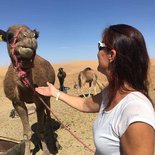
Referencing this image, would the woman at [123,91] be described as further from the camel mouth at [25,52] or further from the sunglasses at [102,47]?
the camel mouth at [25,52]

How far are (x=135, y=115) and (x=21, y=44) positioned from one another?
356 cm

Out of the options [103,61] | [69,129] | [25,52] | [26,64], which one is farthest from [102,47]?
[69,129]

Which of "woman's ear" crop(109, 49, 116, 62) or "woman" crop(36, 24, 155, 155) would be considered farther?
"woman's ear" crop(109, 49, 116, 62)

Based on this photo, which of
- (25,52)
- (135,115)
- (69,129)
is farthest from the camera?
(69,129)

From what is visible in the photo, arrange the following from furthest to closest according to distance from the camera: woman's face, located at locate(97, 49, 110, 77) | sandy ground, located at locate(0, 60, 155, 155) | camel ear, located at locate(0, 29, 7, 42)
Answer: sandy ground, located at locate(0, 60, 155, 155) < camel ear, located at locate(0, 29, 7, 42) < woman's face, located at locate(97, 49, 110, 77)

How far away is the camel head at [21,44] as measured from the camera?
209 inches

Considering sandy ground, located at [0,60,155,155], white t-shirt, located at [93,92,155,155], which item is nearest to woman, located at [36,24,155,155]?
white t-shirt, located at [93,92,155,155]

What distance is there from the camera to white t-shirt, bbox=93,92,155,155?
6.95 ft

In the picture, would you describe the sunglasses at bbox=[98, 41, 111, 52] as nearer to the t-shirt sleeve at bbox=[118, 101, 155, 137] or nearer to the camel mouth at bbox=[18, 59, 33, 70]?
the t-shirt sleeve at bbox=[118, 101, 155, 137]

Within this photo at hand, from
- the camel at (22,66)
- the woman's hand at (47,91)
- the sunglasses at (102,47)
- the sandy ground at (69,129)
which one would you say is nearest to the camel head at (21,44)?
the camel at (22,66)

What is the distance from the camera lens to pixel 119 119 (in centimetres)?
225

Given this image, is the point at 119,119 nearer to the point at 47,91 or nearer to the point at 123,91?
the point at 123,91

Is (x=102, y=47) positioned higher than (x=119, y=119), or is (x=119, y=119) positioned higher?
(x=102, y=47)

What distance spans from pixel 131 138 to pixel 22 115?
545 centimetres
